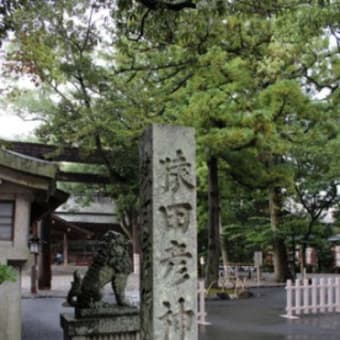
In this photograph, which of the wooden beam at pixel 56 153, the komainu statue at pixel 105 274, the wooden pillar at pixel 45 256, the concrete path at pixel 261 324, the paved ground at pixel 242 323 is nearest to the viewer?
the komainu statue at pixel 105 274

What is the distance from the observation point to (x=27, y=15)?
14.0m

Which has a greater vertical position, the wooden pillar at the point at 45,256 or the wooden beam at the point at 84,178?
the wooden beam at the point at 84,178

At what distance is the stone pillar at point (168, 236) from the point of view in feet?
16.6

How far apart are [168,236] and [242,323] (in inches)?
383

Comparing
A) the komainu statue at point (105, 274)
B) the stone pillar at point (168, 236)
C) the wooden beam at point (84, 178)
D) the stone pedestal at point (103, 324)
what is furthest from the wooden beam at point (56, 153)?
the stone pillar at point (168, 236)

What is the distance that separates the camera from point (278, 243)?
27625 mm

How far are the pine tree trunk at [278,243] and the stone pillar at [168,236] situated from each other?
2223 centimetres

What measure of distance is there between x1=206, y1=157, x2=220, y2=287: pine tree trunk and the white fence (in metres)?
5.39

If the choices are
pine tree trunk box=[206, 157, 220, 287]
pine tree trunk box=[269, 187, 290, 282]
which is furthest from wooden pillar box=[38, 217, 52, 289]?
pine tree trunk box=[269, 187, 290, 282]

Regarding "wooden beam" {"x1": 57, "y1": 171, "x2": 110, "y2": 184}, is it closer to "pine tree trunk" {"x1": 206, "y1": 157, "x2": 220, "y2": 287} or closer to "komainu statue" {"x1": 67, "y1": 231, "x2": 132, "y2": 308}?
"pine tree trunk" {"x1": 206, "y1": 157, "x2": 220, "y2": 287}

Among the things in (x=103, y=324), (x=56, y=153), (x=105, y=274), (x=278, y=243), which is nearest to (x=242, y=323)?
(x=105, y=274)

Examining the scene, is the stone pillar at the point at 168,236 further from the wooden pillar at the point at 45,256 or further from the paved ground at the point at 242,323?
the wooden pillar at the point at 45,256

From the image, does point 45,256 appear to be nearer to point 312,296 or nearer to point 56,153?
point 56,153

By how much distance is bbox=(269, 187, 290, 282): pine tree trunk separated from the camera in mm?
27355
